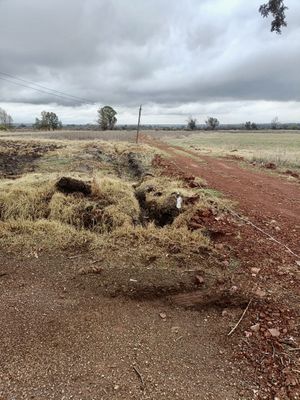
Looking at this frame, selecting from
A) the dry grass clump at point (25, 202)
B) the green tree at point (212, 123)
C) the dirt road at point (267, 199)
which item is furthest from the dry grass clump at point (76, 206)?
the green tree at point (212, 123)

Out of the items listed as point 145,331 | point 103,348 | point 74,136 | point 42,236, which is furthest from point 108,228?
point 74,136

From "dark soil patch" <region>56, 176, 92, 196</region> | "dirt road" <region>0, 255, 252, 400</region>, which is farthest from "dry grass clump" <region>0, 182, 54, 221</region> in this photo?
"dirt road" <region>0, 255, 252, 400</region>

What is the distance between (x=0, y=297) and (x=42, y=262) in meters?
0.98

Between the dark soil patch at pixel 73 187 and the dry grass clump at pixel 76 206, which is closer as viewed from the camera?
the dry grass clump at pixel 76 206

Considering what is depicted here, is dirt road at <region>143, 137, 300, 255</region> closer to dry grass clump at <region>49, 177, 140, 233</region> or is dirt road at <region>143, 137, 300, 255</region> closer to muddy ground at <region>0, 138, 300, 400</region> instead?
muddy ground at <region>0, 138, 300, 400</region>

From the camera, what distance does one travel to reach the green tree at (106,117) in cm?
9194

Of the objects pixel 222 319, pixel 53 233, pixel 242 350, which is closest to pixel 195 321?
pixel 222 319

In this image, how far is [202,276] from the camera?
5.05 metres

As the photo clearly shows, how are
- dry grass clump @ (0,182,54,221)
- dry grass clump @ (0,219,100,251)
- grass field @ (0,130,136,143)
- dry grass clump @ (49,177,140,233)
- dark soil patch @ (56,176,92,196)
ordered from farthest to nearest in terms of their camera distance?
1. grass field @ (0,130,136,143)
2. dark soil patch @ (56,176,92,196)
3. dry grass clump @ (0,182,54,221)
4. dry grass clump @ (49,177,140,233)
5. dry grass clump @ (0,219,100,251)

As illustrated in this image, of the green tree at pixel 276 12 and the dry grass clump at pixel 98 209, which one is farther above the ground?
the green tree at pixel 276 12

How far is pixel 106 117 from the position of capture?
91938mm

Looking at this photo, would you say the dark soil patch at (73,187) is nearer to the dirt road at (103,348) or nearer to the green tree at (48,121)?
the dirt road at (103,348)

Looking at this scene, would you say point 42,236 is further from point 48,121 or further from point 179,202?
point 48,121

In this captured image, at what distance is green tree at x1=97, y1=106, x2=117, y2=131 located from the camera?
91938mm
